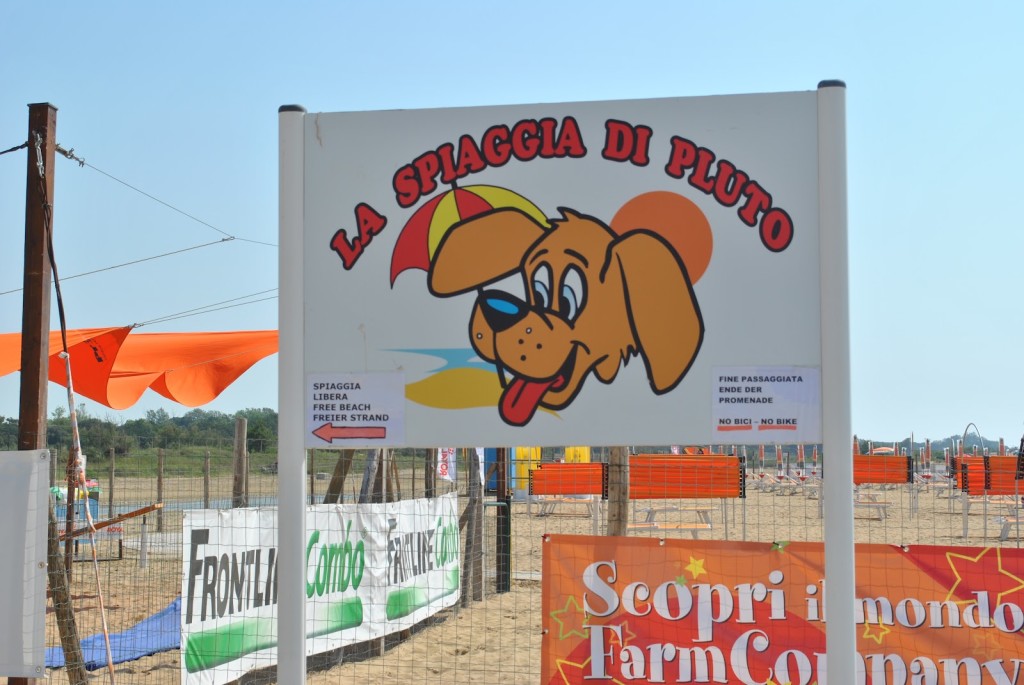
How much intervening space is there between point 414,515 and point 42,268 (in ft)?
14.1

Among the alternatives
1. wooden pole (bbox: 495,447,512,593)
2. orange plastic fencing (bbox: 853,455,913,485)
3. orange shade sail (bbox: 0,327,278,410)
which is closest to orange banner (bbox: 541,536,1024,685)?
orange shade sail (bbox: 0,327,278,410)

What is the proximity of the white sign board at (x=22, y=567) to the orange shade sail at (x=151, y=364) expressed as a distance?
354 centimetres

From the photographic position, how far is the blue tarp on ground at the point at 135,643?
8.38 m

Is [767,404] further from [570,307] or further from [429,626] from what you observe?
[429,626]

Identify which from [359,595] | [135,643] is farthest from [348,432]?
[135,643]

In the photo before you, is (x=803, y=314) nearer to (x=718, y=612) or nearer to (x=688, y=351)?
(x=688, y=351)

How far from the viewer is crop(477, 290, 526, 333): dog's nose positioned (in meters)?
3.58

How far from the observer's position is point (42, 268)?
6656 millimetres

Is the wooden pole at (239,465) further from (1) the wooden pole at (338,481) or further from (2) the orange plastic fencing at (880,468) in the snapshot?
(2) the orange plastic fencing at (880,468)

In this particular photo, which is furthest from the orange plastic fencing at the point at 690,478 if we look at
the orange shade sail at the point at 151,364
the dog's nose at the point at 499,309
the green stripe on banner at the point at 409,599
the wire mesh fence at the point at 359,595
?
the dog's nose at the point at 499,309

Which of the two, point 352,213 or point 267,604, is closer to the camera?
point 352,213

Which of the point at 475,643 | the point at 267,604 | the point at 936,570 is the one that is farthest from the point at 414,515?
the point at 936,570

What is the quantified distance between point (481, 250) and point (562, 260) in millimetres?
297

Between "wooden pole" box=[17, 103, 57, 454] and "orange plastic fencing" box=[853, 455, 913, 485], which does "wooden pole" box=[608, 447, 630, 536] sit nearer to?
"wooden pole" box=[17, 103, 57, 454]
